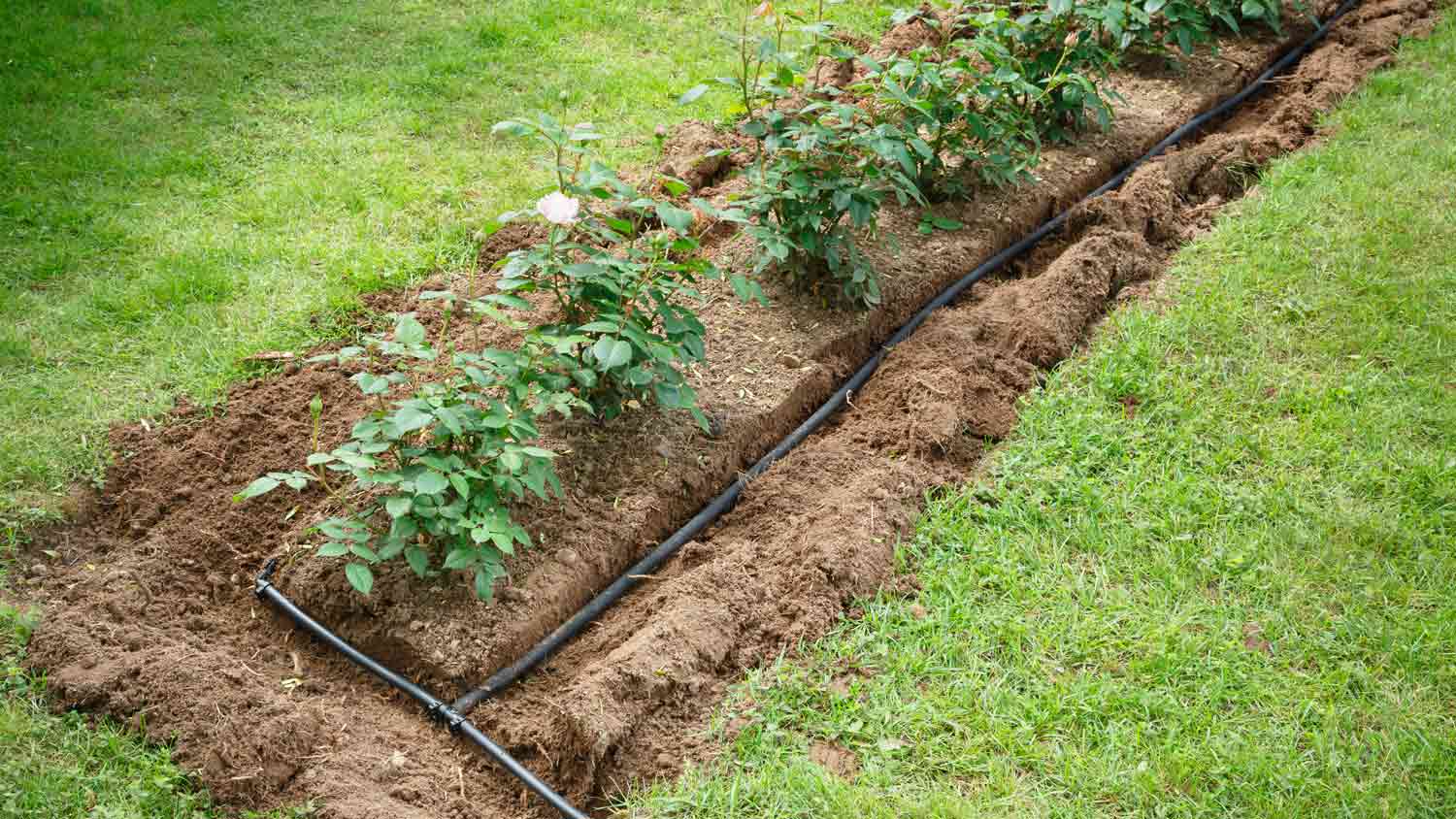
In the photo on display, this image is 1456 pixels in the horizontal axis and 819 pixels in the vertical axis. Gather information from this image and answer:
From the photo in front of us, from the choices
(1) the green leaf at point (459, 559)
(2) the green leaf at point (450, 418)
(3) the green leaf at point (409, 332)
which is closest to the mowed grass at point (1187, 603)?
(1) the green leaf at point (459, 559)

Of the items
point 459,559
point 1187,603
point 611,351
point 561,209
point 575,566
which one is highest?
point 561,209

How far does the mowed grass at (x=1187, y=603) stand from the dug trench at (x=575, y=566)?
0.15 meters

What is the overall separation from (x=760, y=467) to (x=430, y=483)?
114 centimetres

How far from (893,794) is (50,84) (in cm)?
511

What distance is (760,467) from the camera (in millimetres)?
3379

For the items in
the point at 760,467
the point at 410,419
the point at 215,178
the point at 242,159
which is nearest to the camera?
the point at 410,419

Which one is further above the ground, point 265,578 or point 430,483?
point 430,483

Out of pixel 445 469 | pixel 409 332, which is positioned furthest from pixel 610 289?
pixel 445 469

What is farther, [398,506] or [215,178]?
[215,178]

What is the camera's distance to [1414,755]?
2436mm

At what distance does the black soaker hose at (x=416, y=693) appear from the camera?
2494mm

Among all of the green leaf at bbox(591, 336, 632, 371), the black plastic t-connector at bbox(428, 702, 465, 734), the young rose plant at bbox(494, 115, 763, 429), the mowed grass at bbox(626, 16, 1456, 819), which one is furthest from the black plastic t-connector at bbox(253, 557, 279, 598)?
the mowed grass at bbox(626, 16, 1456, 819)

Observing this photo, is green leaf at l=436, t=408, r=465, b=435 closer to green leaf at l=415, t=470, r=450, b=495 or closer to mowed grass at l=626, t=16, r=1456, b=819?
green leaf at l=415, t=470, r=450, b=495

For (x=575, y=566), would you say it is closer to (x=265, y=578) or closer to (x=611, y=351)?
(x=611, y=351)
